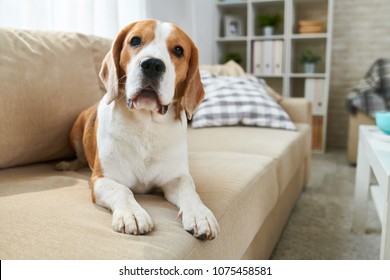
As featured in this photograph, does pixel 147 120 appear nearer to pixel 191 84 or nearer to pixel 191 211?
pixel 191 84

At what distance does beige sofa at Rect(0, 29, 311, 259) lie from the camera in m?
0.72

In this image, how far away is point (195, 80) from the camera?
994mm

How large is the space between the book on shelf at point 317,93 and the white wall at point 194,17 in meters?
0.93

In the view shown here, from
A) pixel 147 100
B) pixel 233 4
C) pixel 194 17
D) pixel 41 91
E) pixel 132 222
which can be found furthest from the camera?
pixel 233 4

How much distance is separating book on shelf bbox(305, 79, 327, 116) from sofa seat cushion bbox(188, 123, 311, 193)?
58.5 inches

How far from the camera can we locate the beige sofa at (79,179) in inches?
28.3

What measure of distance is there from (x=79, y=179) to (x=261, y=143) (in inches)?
32.4

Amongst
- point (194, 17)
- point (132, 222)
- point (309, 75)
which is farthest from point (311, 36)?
point (132, 222)

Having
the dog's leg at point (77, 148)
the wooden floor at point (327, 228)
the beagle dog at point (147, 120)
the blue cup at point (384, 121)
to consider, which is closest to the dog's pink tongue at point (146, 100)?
the beagle dog at point (147, 120)

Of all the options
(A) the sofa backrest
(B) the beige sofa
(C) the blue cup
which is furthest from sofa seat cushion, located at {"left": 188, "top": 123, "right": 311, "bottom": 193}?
(A) the sofa backrest

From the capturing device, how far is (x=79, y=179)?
1.15m
